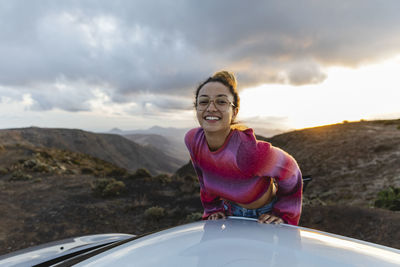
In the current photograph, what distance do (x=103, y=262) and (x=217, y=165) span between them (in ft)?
3.66

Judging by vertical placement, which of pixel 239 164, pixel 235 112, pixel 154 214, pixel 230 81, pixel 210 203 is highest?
pixel 230 81

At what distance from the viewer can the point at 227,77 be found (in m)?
2.15

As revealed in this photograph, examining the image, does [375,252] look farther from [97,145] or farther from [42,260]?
[97,145]

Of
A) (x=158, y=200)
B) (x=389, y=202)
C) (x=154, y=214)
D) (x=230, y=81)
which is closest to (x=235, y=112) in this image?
(x=230, y=81)

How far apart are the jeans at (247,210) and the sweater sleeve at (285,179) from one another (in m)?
0.08

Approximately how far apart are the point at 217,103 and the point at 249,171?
63 centimetres

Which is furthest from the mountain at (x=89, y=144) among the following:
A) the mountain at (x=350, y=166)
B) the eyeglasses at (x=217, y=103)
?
the eyeglasses at (x=217, y=103)

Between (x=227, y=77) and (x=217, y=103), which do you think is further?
(x=227, y=77)

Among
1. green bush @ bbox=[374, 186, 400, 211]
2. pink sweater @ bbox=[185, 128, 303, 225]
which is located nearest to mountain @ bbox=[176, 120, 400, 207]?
green bush @ bbox=[374, 186, 400, 211]

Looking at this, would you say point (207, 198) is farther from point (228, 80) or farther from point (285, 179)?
point (228, 80)

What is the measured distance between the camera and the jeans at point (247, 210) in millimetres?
2082

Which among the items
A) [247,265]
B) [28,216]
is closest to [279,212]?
[247,265]

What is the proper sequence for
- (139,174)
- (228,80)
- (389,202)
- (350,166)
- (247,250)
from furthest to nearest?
(139,174), (350,166), (389,202), (228,80), (247,250)

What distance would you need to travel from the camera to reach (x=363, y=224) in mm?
4984
